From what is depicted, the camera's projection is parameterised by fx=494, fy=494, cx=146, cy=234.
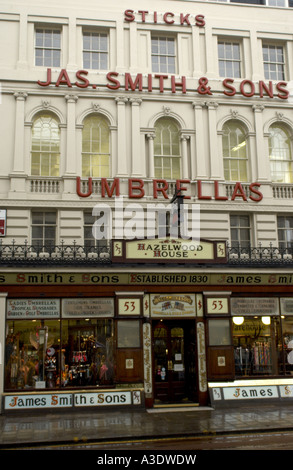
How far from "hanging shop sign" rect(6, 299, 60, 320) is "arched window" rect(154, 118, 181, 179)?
795cm

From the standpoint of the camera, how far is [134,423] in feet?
51.8

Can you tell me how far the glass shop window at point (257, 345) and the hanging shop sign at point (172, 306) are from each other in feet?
6.37

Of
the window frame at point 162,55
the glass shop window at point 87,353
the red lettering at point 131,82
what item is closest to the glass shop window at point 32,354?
the glass shop window at point 87,353

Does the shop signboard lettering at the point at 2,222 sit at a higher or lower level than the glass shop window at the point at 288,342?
higher

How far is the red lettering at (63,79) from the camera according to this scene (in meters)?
22.3

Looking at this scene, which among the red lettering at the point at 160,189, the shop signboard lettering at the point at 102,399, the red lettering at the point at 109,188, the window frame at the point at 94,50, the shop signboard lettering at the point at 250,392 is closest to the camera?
the shop signboard lettering at the point at 102,399

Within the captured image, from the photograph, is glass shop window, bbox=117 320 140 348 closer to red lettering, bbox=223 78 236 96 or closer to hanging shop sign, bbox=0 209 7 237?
hanging shop sign, bbox=0 209 7 237

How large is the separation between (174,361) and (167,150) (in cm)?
971

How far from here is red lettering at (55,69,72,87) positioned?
22312 mm

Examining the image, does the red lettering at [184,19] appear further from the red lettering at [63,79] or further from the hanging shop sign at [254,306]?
the hanging shop sign at [254,306]

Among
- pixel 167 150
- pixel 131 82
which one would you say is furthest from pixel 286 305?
pixel 131 82
